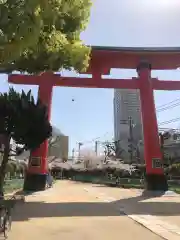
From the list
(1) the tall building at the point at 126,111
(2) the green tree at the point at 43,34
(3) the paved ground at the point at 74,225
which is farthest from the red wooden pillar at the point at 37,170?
(1) the tall building at the point at 126,111

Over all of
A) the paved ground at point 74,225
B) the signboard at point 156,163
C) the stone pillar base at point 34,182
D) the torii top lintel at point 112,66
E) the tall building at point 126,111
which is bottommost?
the paved ground at point 74,225

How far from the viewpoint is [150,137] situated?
78.3 feet

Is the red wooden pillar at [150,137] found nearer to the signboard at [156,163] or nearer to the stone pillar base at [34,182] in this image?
the signboard at [156,163]

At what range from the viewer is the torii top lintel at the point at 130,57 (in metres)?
23.3

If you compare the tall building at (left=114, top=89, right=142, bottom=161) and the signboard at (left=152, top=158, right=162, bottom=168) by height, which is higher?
the tall building at (left=114, top=89, right=142, bottom=161)

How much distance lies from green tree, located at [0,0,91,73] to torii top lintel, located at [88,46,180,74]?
1439 cm

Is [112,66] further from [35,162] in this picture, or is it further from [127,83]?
[35,162]

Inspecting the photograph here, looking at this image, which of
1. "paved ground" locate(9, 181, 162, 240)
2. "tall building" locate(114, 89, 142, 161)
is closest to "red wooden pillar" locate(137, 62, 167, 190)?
"paved ground" locate(9, 181, 162, 240)

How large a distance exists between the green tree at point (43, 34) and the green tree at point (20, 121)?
9155mm

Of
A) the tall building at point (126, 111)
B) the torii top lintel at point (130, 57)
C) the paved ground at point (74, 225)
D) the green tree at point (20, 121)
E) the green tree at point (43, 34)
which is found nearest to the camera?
the green tree at point (43, 34)

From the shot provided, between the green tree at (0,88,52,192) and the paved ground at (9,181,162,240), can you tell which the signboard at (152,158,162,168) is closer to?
the green tree at (0,88,52,192)

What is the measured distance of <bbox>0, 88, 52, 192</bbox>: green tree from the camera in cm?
1821

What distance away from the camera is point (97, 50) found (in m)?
23.0

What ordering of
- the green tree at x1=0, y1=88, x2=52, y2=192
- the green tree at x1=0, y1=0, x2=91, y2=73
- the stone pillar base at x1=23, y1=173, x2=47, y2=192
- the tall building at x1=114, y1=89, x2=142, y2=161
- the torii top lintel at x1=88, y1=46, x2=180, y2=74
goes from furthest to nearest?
the tall building at x1=114, y1=89, x2=142, y2=161
the stone pillar base at x1=23, y1=173, x2=47, y2=192
the torii top lintel at x1=88, y1=46, x2=180, y2=74
the green tree at x1=0, y1=88, x2=52, y2=192
the green tree at x1=0, y1=0, x2=91, y2=73
